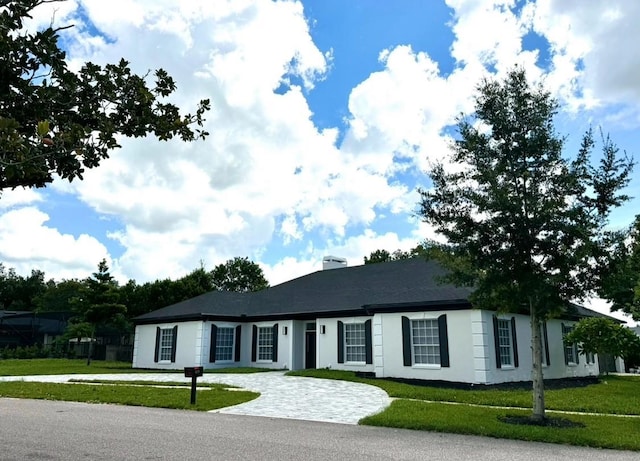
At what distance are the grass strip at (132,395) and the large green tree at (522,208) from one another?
6.62 m

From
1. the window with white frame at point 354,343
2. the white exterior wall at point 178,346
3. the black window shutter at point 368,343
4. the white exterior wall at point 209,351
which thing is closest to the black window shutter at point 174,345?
the white exterior wall at point 178,346

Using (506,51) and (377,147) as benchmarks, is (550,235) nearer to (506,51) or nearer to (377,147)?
(506,51)

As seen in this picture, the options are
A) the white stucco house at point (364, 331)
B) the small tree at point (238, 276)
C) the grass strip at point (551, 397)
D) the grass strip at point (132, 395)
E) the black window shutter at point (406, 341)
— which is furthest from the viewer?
the small tree at point (238, 276)

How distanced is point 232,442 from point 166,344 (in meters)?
19.3

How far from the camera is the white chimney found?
29359 mm

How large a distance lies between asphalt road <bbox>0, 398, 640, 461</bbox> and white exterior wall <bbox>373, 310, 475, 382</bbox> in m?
8.65

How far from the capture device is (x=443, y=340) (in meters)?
17.3

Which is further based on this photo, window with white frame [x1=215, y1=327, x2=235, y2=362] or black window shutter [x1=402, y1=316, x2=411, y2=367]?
window with white frame [x1=215, y1=327, x2=235, y2=362]

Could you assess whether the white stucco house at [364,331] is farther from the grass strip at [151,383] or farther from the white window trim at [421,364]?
the grass strip at [151,383]

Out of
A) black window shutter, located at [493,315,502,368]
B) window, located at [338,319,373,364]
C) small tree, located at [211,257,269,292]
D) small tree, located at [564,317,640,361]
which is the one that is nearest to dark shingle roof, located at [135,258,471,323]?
window, located at [338,319,373,364]

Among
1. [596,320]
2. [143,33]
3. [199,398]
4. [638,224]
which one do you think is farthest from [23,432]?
[596,320]

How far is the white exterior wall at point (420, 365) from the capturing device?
16859mm

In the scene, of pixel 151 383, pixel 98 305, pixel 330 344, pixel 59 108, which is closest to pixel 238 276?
pixel 98 305

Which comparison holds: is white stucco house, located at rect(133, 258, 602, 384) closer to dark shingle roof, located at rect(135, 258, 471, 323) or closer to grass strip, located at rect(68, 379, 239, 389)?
dark shingle roof, located at rect(135, 258, 471, 323)
